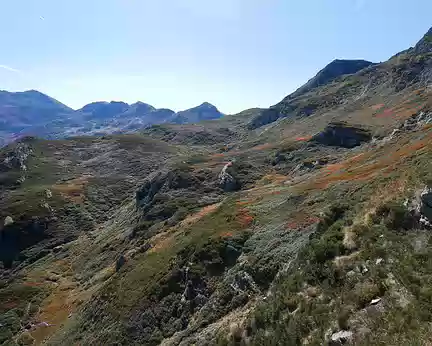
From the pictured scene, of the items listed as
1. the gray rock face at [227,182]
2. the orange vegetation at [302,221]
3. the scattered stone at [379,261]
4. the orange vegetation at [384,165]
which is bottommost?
the gray rock face at [227,182]

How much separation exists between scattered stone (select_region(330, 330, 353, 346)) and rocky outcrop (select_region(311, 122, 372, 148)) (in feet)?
290

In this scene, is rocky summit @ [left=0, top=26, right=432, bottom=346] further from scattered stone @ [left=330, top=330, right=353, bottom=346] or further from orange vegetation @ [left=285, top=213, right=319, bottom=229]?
orange vegetation @ [left=285, top=213, right=319, bottom=229]

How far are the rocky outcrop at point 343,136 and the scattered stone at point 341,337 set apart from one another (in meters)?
88.3

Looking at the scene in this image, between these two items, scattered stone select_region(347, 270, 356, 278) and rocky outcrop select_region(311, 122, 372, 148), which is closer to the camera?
scattered stone select_region(347, 270, 356, 278)

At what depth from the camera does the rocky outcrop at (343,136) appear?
98.7 metres

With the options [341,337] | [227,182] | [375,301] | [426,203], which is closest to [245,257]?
[426,203]

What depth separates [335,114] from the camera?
548 ft

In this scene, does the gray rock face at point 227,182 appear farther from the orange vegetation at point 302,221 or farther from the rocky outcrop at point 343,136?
the orange vegetation at point 302,221

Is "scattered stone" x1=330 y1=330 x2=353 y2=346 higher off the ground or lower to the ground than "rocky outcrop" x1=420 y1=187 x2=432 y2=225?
lower

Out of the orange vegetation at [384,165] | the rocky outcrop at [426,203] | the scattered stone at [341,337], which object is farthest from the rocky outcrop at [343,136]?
the scattered stone at [341,337]

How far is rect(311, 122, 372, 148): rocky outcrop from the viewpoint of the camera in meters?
98.7

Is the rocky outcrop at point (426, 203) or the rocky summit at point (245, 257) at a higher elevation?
the rocky outcrop at point (426, 203)

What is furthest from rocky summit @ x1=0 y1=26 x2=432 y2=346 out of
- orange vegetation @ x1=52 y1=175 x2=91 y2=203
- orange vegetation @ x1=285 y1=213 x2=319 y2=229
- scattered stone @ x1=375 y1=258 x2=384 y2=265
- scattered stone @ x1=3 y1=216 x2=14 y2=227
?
orange vegetation @ x1=52 y1=175 x2=91 y2=203

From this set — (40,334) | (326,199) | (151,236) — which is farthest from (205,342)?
(151,236)
